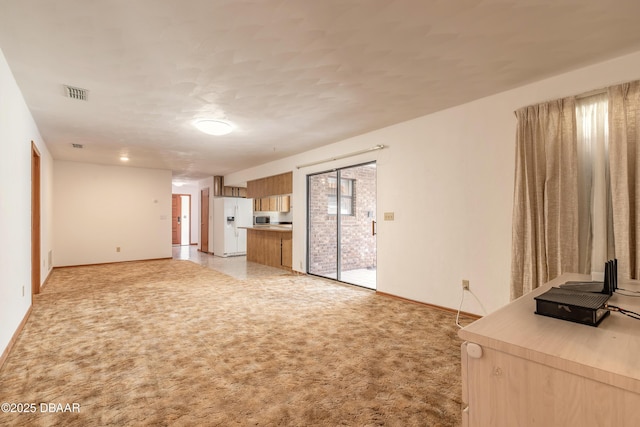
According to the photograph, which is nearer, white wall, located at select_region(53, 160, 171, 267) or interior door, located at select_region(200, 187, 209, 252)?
white wall, located at select_region(53, 160, 171, 267)

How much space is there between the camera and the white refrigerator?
9133mm

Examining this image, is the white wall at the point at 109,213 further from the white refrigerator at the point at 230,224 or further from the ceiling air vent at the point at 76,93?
the ceiling air vent at the point at 76,93

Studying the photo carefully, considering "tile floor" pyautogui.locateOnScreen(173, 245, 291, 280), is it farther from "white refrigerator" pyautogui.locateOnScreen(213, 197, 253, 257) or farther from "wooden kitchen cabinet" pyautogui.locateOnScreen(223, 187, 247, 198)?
"wooden kitchen cabinet" pyautogui.locateOnScreen(223, 187, 247, 198)

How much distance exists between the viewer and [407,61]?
2.62m

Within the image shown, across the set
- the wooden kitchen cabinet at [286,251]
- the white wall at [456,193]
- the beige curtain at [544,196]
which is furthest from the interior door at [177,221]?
the beige curtain at [544,196]

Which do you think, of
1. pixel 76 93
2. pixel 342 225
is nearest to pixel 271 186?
pixel 342 225

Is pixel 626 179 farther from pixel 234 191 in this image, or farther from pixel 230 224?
pixel 234 191

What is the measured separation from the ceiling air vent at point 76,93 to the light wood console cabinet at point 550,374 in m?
4.03

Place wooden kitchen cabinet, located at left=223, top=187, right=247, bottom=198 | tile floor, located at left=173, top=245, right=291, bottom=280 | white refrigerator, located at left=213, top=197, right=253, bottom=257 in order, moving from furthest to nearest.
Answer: wooden kitchen cabinet, located at left=223, top=187, right=247, bottom=198
white refrigerator, located at left=213, top=197, right=253, bottom=257
tile floor, located at left=173, top=245, right=291, bottom=280

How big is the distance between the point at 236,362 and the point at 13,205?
8.64 feet

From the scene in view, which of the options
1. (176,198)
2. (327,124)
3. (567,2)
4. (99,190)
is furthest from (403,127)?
(176,198)

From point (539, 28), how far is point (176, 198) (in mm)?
12271

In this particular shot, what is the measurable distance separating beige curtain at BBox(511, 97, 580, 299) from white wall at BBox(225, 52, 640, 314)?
20 centimetres

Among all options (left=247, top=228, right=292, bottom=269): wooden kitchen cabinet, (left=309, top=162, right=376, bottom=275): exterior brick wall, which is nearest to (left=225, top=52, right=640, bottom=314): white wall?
(left=309, top=162, right=376, bottom=275): exterior brick wall
